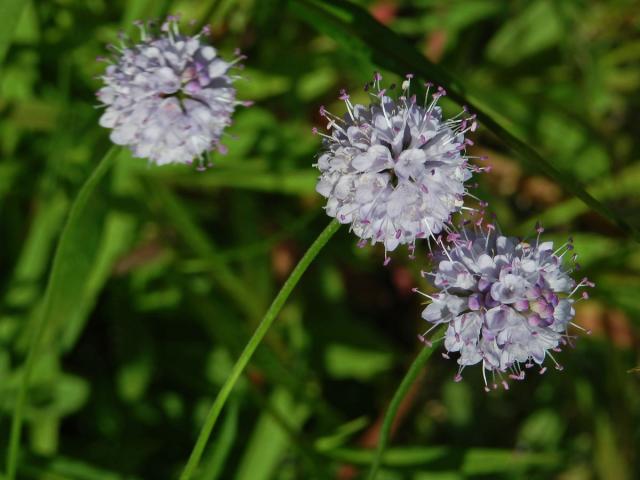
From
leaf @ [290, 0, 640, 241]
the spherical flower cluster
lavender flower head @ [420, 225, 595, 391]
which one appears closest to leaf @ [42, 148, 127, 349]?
leaf @ [290, 0, 640, 241]

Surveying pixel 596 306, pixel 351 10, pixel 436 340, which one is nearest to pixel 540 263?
pixel 436 340

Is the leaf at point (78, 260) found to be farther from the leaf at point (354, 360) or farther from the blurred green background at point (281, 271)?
the leaf at point (354, 360)

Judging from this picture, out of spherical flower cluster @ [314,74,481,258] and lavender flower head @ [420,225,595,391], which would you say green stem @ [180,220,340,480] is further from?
lavender flower head @ [420,225,595,391]

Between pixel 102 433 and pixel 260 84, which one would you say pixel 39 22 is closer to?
pixel 260 84

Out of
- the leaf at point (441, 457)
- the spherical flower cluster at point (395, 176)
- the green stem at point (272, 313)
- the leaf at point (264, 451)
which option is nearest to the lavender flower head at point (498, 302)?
the spherical flower cluster at point (395, 176)

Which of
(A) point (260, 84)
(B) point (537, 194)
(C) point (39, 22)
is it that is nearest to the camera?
(C) point (39, 22)
